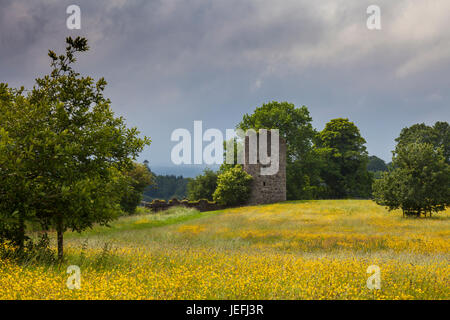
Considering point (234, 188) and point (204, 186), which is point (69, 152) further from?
point (204, 186)

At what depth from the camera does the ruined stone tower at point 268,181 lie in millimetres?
39250

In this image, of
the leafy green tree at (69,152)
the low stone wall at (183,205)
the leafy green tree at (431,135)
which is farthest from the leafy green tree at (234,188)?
the leafy green tree at (69,152)

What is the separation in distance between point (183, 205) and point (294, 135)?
17963 mm

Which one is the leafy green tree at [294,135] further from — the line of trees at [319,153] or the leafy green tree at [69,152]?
the leafy green tree at [69,152]

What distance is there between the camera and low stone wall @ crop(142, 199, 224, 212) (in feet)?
126

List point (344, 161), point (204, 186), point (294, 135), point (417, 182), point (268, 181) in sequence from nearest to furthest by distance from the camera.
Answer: point (417, 182) < point (268, 181) < point (294, 135) < point (204, 186) < point (344, 161)

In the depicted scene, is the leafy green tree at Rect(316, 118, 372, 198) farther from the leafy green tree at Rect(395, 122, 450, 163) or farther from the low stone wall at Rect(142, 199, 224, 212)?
the low stone wall at Rect(142, 199, 224, 212)

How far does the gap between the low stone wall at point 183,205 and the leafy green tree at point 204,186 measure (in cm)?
360

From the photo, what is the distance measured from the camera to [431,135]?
47062 millimetres

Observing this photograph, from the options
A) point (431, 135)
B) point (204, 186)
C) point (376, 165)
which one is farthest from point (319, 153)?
point (376, 165)
